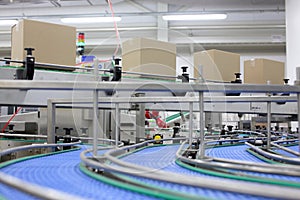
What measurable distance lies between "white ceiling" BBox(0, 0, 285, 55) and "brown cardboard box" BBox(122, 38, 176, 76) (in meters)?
3.30

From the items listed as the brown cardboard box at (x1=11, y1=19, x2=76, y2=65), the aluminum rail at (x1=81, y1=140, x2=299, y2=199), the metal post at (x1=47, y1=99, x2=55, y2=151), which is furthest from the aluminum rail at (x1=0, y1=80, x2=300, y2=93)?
the brown cardboard box at (x1=11, y1=19, x2=76, y2=65)

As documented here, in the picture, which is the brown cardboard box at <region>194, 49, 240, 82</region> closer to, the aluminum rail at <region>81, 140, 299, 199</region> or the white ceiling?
the aluminum rail at <region>81, 140, 299, 199</region>

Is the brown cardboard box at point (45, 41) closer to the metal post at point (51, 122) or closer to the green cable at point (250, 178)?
the metal post at point (51, 122)

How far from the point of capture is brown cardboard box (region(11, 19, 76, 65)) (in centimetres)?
160

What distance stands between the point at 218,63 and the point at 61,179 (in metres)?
1.68

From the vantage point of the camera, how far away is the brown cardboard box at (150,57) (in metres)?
1.83

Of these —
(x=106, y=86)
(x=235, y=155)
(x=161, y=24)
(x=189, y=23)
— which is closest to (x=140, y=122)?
(x=235, y=155)

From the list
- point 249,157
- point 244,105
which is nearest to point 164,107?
point 244,105

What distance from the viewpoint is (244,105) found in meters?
2.12

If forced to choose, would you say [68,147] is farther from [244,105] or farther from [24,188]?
[244,105]

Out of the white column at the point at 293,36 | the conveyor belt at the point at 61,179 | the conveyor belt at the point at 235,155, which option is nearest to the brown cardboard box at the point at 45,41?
the conveyor belt at the point at 61,179

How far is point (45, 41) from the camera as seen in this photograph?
5.42 feet

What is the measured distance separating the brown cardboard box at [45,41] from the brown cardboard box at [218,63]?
2.75 feet

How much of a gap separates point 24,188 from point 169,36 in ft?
15.8
